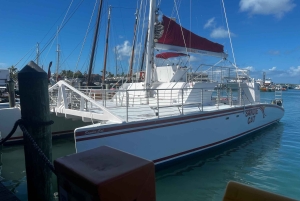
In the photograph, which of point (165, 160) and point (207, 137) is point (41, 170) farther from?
point (207, 137)

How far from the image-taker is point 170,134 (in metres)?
7.12

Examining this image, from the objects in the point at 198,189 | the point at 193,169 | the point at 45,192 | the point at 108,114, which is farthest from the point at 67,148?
the point at 45,192

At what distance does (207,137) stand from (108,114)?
4105mm

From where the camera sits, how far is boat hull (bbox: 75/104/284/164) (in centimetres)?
575

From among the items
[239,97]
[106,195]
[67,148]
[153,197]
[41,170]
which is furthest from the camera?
[239,97]

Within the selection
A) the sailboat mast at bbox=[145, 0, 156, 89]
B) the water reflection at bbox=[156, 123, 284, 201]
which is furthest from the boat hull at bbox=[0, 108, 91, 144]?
the water reflection at bbox=[156, 123, 284, 201]

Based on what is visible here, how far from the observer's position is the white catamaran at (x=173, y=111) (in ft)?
20.2

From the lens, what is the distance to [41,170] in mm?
2707

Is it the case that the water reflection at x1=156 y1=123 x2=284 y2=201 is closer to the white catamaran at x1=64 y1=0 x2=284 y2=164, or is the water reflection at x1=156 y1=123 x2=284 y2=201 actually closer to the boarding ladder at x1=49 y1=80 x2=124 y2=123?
the white catamaran at x1=64 y1=0 x2=284 y2=164

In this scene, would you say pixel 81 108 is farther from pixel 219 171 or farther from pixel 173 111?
pixel 219 171

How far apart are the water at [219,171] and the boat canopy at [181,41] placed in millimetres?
4798

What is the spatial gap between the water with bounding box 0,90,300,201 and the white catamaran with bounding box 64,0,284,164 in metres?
0.56

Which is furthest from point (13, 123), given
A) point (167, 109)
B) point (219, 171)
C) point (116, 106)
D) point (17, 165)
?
point (219, 171)

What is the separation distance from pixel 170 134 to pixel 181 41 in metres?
5.34
